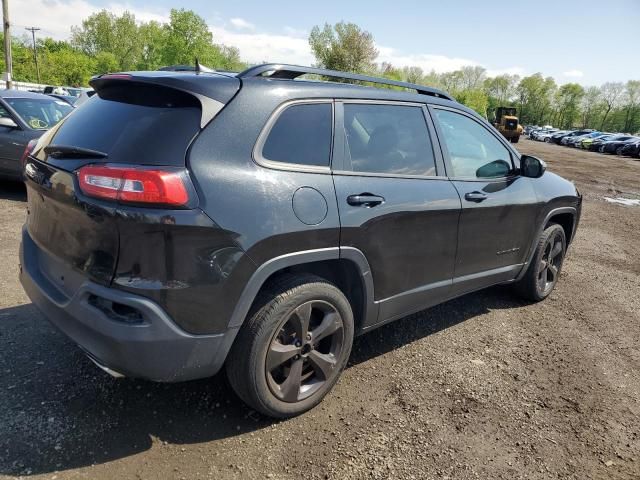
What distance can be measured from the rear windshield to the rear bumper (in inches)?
24.9

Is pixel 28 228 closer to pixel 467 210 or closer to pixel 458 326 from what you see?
pixel 467 210

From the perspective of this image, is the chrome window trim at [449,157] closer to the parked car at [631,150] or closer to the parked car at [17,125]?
the parked car at [17,125]

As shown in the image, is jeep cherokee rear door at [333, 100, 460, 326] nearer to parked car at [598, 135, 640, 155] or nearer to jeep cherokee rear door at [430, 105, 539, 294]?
jeep cherokee rear door at [430, 105, 539, 294]

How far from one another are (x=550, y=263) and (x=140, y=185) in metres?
4.07

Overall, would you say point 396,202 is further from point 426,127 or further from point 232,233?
point 232,233

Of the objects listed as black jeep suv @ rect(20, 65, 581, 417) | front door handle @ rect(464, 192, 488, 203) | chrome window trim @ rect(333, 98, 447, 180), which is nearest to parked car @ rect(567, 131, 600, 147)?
front door handle @ rect(464, 192, 488, 203)

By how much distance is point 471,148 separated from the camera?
12.1 feet

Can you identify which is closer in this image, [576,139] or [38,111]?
[38,111]

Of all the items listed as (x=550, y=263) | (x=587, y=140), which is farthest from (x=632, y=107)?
(x=550, y=263)

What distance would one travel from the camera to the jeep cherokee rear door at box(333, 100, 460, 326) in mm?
2732

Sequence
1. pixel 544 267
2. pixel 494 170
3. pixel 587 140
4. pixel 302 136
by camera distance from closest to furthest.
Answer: pixel 302 136
pixel 494 170
pixel 544 267
pixel 587 140

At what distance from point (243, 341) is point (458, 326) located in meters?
2.32

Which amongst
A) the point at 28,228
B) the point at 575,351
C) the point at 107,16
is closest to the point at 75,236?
the point at 28,228

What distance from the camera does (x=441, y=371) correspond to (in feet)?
10.9
